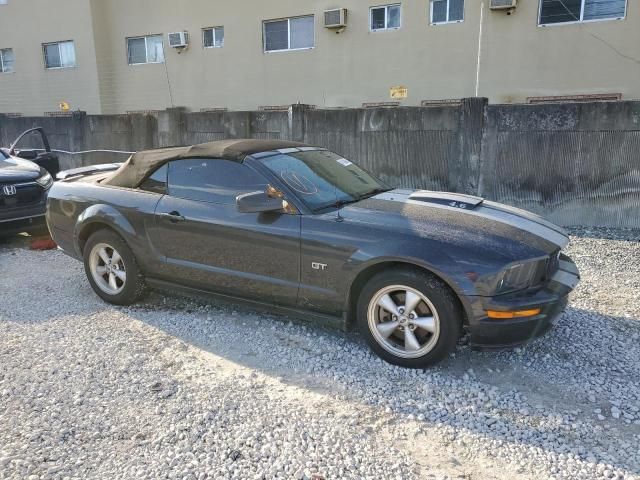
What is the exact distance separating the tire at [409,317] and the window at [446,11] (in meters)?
11.3

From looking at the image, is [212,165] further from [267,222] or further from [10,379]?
[10,379]

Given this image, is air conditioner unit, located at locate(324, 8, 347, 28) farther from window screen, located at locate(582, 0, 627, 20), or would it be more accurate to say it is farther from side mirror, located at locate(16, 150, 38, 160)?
side mirror, located at locate(16, 150, 38, 160)

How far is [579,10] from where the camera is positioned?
11469 mm

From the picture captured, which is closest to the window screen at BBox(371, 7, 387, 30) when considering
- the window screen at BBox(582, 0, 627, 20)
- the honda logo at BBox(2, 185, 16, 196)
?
the window screen at BBox(582, 0, 627, 20)

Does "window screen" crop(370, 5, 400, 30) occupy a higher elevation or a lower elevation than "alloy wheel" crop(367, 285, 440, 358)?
higher

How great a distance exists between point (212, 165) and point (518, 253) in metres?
2.44

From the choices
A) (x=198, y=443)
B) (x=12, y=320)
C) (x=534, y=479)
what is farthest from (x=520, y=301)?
(x=12, y=320)

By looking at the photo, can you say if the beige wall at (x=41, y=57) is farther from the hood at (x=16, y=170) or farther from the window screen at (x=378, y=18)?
the hood at (x=16, y=170)

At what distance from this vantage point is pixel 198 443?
2666 mm

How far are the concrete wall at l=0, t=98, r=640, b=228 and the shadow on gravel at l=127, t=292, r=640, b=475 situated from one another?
12.0ft

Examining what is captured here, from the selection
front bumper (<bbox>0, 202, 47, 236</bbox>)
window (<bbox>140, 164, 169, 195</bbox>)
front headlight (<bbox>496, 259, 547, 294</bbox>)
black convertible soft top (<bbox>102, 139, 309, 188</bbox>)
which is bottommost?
front bumper (<bbox>0, 202, 47, 236</bbox>)

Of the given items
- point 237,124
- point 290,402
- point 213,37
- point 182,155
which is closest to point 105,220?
point 182,155

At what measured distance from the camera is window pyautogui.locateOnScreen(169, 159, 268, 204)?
12.8 ft

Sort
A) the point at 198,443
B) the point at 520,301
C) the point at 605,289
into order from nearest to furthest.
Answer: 1. the point at 198,443
2. the point at 520,301
3. the point at 605,289
